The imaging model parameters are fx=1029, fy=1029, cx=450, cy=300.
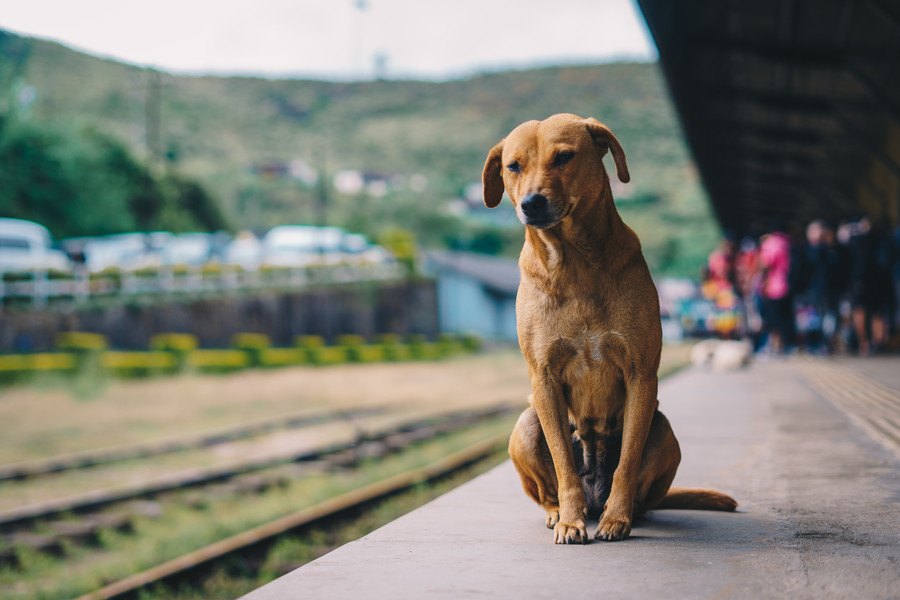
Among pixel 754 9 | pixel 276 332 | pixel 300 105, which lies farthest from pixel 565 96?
pixel 754 9

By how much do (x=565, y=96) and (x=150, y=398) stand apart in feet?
311

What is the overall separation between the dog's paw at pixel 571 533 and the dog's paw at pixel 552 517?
20 centimetres

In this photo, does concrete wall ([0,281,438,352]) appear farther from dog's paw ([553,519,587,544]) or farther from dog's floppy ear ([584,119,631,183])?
dog's floppy ear ([584,119,631,183])

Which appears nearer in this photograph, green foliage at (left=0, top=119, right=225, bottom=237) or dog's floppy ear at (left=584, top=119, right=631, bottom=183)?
dog's floppy ear at (left=584, top=119, right=631, bottom=183)

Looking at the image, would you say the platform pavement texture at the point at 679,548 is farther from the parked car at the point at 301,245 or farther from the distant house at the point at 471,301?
the distant house at the point at 471,301

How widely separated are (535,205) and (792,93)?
12.6 metres

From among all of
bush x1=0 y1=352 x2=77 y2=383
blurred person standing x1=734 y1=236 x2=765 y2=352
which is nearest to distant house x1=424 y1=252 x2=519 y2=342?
bush x1=0 y1=352 x2=77 y2=383

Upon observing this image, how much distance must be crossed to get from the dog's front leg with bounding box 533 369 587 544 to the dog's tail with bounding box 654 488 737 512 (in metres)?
0.62

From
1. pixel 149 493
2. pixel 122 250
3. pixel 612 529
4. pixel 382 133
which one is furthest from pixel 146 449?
pixel 382 133

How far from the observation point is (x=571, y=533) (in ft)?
11.3

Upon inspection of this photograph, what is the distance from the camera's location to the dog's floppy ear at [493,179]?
3.57m

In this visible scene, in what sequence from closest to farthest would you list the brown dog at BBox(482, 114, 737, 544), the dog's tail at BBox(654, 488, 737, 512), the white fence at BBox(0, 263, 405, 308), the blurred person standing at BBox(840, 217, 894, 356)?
the brown dog at BBox(482, 114, 737, 544) → the dog's tail at BBox(654, 488, 737, 512) → the blurred person standing at BBox(840, 217, 894, 356) → the white fence at BBox(0, 263, 405, 308)

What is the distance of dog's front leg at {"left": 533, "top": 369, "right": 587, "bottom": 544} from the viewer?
3.50 m

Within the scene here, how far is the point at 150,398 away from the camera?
2120cm
